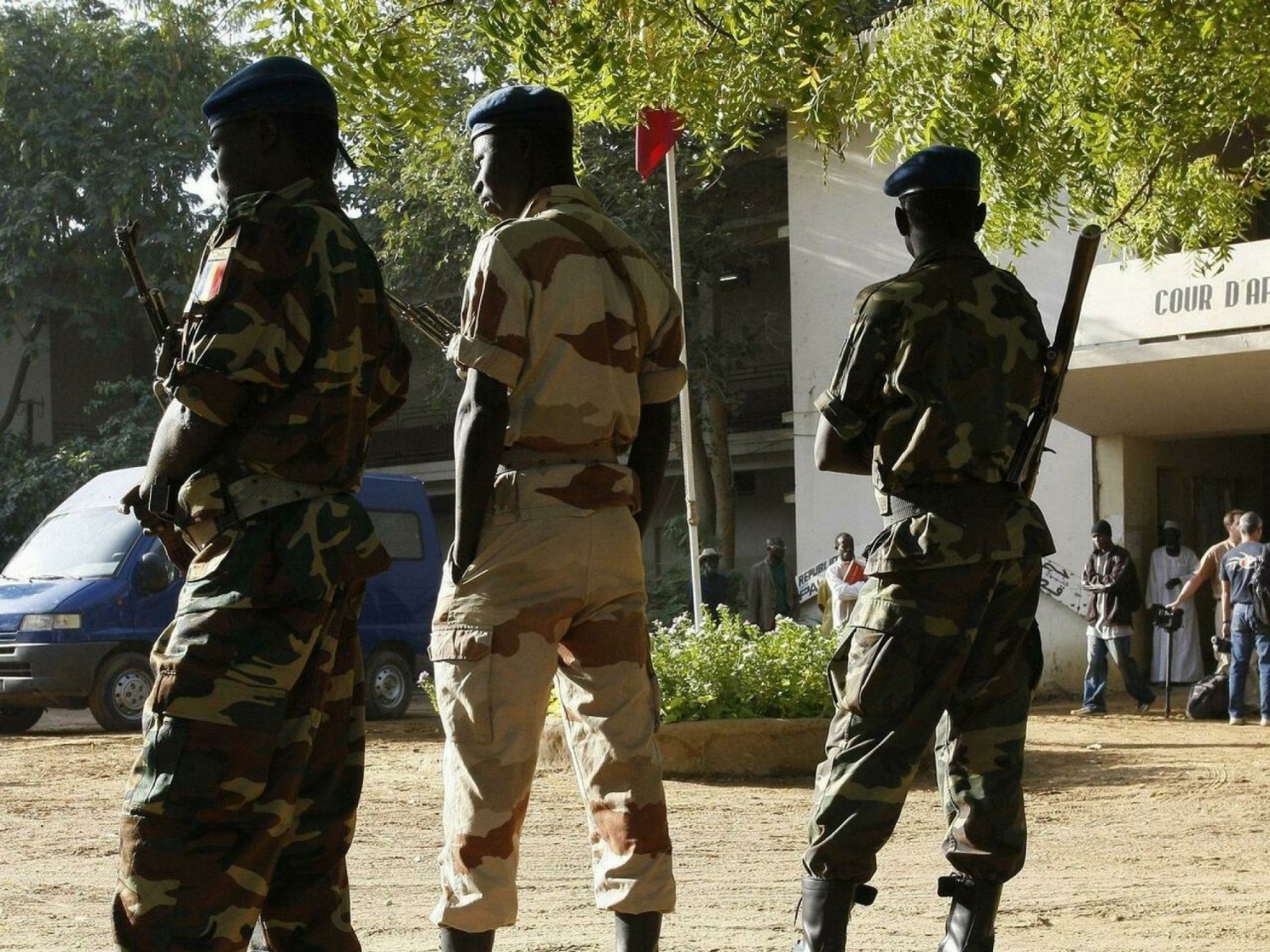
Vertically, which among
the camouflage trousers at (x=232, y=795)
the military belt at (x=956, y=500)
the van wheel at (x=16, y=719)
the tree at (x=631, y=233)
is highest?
the tree at (x=631, y=233)

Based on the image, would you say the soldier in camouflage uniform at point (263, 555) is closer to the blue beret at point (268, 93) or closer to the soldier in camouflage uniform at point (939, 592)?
the blue beret at point (268, 93)

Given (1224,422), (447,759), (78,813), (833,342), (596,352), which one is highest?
(833,342)

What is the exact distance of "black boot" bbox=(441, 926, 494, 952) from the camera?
352 centimetres

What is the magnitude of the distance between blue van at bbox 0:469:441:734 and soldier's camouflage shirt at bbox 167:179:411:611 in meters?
10.1

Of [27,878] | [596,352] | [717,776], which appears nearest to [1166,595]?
[717,776]

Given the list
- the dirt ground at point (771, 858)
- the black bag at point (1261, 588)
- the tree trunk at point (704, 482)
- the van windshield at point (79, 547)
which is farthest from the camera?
the tree trunk at point (704, 482)

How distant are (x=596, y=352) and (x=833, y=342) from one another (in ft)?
58.0

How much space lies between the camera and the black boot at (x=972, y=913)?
4.09 metres

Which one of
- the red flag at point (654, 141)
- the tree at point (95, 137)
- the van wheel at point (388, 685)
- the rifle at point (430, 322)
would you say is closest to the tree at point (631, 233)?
the tree at point (95, 137)

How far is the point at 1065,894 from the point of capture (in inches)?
231

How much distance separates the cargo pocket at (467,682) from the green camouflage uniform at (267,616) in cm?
30

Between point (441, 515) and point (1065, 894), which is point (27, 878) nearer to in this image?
point (1065, 894)

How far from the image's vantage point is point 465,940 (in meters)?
3.52

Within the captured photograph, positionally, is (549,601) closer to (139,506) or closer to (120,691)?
(139,506)
